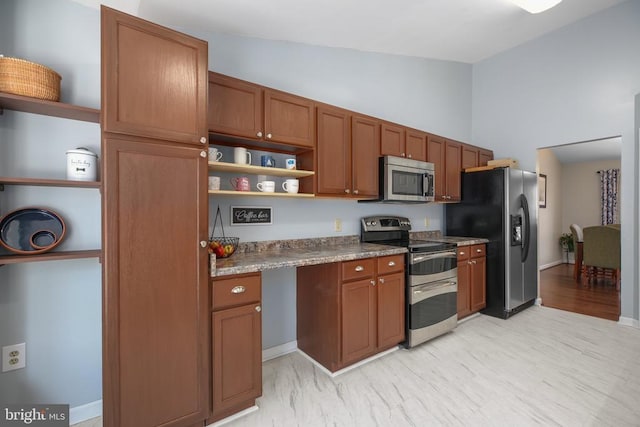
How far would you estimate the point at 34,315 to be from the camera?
5.38 feet

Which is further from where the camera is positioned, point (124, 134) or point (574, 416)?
point (574, 416)

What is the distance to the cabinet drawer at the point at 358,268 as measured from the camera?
2215 mm

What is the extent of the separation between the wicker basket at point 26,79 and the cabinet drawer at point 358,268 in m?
2.07

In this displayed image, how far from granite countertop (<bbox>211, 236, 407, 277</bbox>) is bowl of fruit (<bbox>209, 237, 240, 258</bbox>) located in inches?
1.8

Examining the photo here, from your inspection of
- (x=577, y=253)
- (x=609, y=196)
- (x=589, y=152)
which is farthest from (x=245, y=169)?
(x=609, y=196)

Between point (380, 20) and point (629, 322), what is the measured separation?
4256 millimetres

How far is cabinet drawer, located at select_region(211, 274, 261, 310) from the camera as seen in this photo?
1.68 metres

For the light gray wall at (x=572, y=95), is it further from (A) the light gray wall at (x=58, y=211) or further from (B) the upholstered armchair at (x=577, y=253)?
(A) the light gray wall at (x=58, y=211)

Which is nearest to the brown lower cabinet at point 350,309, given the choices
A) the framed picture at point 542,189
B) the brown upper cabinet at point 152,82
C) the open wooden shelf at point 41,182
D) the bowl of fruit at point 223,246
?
the bowl of fruit at point 223,246

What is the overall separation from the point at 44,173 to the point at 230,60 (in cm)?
154

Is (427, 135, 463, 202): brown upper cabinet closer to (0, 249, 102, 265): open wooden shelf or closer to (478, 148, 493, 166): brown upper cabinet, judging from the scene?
(478, 148, 493, 166): brown upper cabinet

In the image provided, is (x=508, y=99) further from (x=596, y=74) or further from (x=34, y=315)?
(x=34, y=315)

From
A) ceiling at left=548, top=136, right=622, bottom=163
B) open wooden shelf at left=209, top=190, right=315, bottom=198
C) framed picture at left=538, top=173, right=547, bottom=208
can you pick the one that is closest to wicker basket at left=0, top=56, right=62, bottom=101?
open wooden shelf at left=209, top=190, right=315, bottom=198

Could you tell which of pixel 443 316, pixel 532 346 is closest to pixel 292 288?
pixel 443 316
